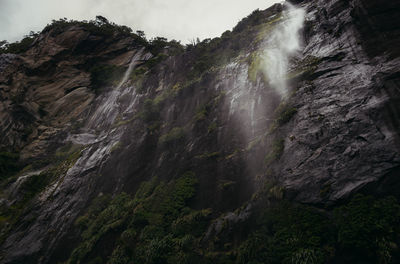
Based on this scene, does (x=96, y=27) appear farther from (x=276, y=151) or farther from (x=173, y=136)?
(x=276, y=151)

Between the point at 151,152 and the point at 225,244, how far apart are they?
38.7 ft

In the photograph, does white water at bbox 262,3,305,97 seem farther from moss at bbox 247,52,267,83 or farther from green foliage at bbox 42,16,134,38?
green foliage at bbox 42,16,134,38

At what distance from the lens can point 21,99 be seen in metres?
36.4

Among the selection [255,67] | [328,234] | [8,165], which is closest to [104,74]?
[8,165]

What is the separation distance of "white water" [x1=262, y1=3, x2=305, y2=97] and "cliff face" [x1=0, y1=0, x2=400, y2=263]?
17cm

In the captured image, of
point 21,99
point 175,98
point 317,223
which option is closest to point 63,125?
point 21,99

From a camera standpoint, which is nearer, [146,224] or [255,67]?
[146,224]

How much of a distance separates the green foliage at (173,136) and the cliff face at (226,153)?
0.39 ft

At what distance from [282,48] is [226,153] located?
1001cm

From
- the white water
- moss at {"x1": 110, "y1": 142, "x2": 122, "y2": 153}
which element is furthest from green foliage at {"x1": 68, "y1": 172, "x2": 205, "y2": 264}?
the white water

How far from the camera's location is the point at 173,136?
70.4ft

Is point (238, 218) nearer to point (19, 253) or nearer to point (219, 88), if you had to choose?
point (219, 88)

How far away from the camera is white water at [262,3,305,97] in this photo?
17.9m

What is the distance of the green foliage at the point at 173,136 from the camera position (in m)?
21.2
